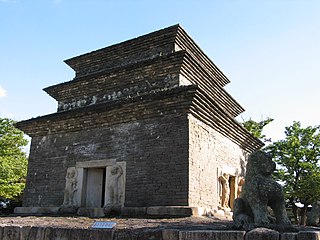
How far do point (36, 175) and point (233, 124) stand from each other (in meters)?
6.90

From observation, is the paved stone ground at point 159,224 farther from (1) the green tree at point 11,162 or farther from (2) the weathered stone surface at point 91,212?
(1) the green tree at point 11,162

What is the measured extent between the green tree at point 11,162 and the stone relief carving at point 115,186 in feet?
33.6

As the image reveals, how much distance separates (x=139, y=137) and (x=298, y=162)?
13887 mm

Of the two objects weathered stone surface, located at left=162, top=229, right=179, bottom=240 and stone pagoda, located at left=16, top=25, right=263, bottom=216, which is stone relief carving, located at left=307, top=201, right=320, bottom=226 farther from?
weathered stone surface, located at left=162, top=229, right=179, bottom=240

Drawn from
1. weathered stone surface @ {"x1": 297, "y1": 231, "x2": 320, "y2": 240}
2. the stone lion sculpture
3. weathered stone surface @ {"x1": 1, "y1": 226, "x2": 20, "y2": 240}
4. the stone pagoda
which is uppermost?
the stone pagoda

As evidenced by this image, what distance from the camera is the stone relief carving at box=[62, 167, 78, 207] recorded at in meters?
9.66

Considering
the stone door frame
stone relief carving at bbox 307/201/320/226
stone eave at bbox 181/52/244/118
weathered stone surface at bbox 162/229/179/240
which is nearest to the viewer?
weathered stone surface at bbox 162/229/179/240

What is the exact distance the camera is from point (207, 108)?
29.0 ft

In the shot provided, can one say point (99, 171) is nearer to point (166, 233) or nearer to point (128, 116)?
point (128, 116)

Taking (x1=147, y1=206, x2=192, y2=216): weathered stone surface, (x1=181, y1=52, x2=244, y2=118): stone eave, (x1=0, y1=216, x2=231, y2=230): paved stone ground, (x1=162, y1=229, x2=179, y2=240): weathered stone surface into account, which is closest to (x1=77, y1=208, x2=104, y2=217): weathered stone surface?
(x1=147, y1=206, x2=192, y2=216): weathered stone surface

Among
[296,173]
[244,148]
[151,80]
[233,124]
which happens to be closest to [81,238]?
[151,80]

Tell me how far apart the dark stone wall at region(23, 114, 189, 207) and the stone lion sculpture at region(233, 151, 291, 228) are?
2.60 m

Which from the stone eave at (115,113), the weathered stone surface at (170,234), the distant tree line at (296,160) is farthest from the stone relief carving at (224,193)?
the distant tree line at (296,160)

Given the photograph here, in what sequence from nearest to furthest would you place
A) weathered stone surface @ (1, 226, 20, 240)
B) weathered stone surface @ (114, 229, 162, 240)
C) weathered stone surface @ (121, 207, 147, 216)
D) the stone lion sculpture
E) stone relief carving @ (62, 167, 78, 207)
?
weathered stone surface @ (114, 229, 162, 240), the stone lion sculpture, weathered stone surface @ (1, 226, 20, 240), weathered stone surface @ (121, 207, 147, 216), stone relief carving @ (62, 167, 78, 207)
